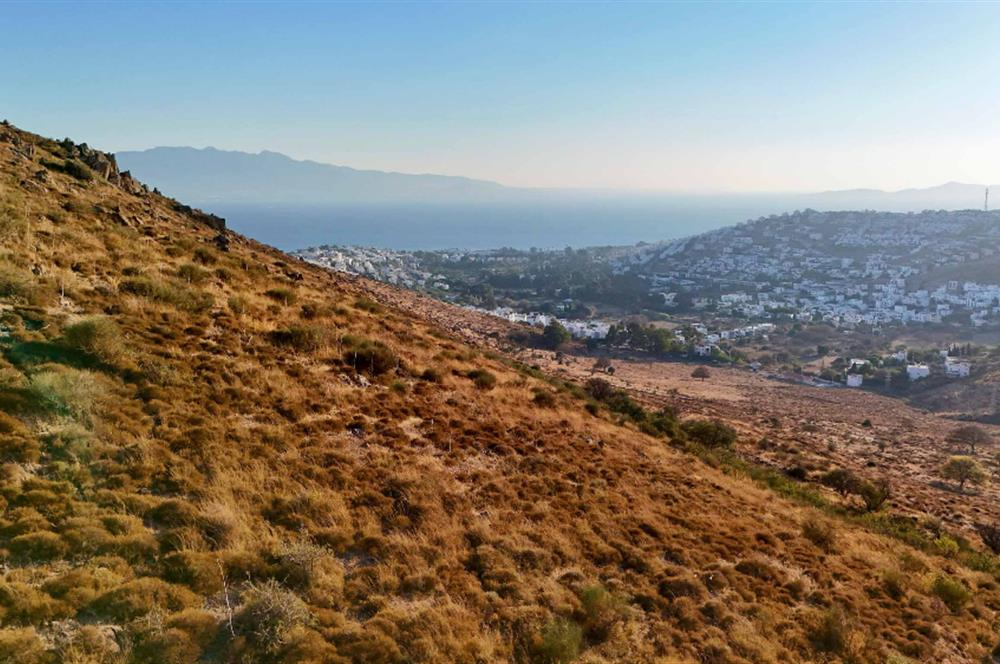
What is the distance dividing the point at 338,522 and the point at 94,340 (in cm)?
499

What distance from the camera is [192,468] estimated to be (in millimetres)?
6355

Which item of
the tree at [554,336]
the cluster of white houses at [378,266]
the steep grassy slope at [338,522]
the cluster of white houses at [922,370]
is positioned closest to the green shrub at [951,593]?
the steep grassy slope at [338,522]

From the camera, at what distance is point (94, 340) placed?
25.7 ft

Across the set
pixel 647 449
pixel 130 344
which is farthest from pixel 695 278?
pixel 130 344

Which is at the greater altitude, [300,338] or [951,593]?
[300,338]

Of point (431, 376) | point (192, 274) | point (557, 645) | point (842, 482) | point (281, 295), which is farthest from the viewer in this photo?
point (842, 482)

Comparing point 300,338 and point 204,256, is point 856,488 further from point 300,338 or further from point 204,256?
point 204,256

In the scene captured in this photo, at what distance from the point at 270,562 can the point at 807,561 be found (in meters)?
8.51

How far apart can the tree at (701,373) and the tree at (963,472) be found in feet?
100

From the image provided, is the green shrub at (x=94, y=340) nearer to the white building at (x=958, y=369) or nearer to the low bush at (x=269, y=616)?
the low bush at (x=269, y=616)

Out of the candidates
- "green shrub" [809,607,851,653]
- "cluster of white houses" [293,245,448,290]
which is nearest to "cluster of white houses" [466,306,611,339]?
"cluster of white houses" [293,245,448,290]

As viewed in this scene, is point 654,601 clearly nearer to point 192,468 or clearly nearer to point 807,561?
point 807,561

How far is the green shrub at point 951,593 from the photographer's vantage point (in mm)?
8742

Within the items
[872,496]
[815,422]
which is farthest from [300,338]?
[815,422]
